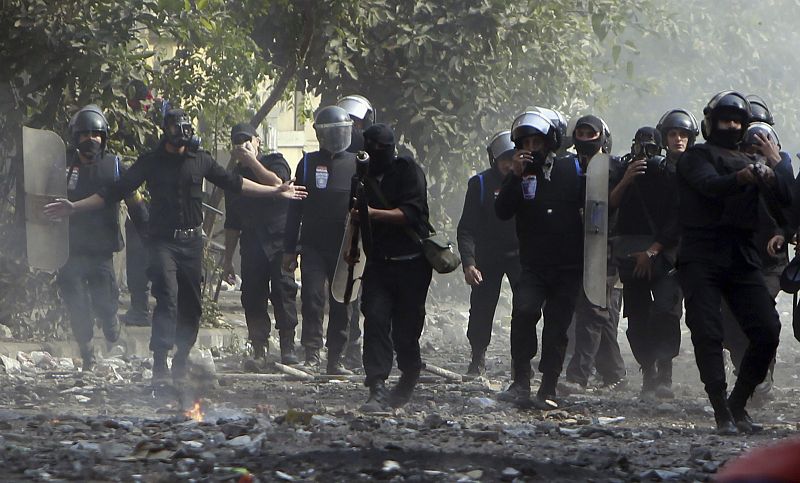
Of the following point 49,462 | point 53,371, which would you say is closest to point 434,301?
point 53,371

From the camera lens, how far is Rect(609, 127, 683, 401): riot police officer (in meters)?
11.3

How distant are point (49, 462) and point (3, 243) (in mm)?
7200

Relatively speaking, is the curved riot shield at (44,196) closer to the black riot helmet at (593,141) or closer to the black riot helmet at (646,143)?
the black riot helmet at (593,141)

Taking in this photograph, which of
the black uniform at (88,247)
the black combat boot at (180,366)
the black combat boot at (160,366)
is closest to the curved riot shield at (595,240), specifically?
the black combat boot at (180,366)

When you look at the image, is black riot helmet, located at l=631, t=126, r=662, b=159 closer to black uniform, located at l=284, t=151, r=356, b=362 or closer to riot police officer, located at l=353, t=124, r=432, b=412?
riot police officer, located at l=353, t=124, r=432, b=412

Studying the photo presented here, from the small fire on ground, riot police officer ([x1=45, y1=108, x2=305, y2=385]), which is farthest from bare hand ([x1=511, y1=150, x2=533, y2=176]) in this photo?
the small fire on ground

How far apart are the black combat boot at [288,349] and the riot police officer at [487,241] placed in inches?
54.6

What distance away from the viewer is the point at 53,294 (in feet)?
46.3

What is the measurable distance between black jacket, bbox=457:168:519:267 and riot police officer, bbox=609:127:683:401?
1153 millimetres

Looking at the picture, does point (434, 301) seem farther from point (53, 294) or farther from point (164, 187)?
point (164, 187)

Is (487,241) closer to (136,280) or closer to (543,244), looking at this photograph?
(543,244)

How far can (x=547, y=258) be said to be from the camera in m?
10.3

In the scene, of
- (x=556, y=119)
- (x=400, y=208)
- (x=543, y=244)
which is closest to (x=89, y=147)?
(x=400, y=208)

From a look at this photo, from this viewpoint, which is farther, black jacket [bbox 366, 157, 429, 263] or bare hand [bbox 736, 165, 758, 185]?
black jacket [bbox 366, 157, 429, 263]
